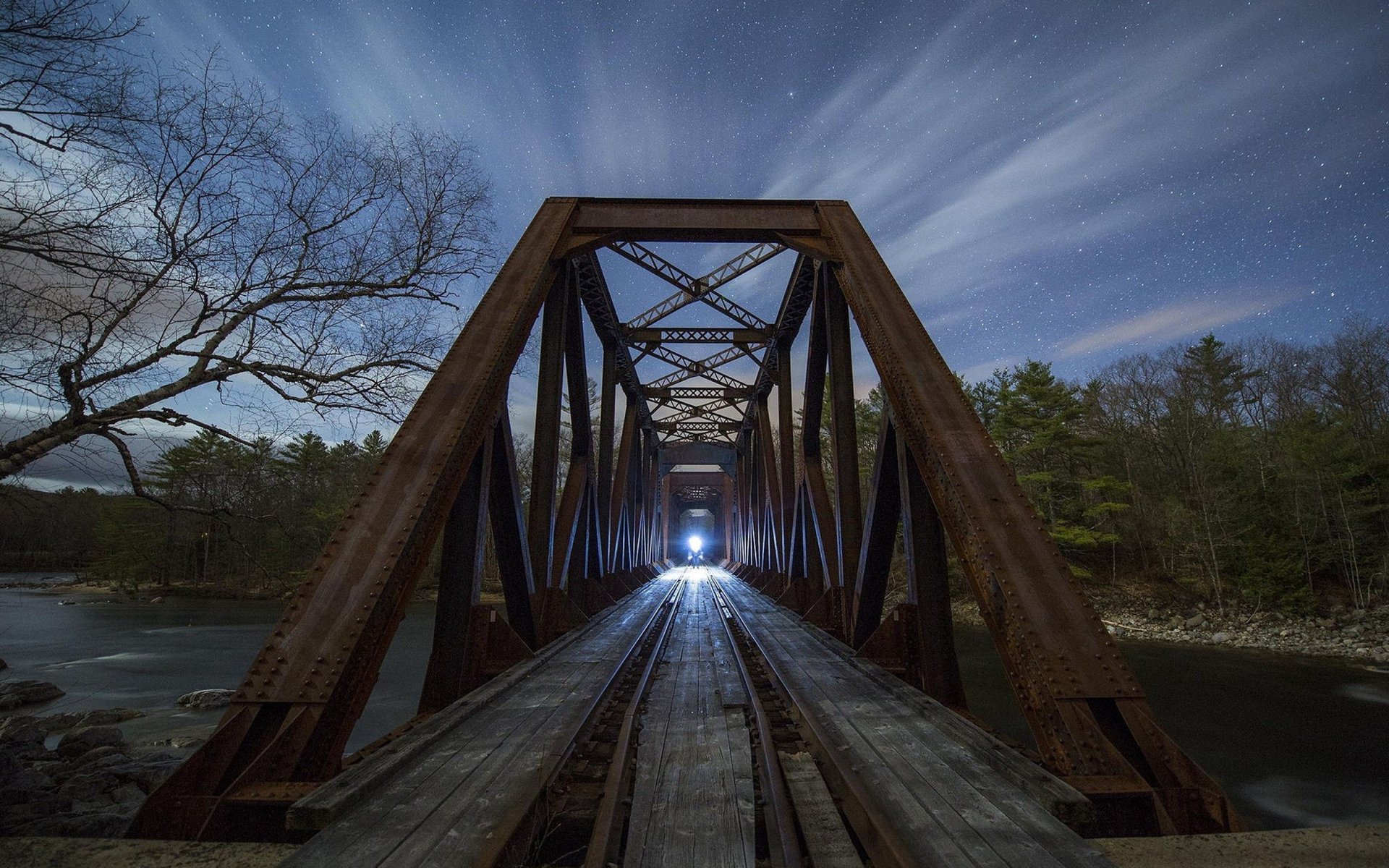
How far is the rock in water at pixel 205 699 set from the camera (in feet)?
40.7

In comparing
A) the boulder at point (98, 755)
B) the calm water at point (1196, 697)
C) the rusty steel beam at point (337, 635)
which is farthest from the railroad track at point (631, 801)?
the calm water at point (1196, 697)

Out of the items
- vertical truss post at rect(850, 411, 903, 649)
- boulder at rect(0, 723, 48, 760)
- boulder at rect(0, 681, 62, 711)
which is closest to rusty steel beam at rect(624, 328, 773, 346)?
vertical truss post at rect(850, 411, 903, 649)

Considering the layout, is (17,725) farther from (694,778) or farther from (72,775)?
(694,778)

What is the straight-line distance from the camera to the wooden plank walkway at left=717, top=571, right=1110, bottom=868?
82.0 inches

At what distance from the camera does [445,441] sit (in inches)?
157

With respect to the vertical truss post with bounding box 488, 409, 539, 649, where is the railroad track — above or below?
below

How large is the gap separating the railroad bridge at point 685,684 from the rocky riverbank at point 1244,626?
638 inches

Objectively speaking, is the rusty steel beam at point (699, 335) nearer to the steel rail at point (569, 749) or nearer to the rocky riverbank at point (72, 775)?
the steel rail at point (569, 749)

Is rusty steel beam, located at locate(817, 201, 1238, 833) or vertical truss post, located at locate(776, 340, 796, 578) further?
vertical truss post, located at locate(776, 340, 796, 578)

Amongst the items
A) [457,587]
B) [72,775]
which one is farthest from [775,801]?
[72,775]

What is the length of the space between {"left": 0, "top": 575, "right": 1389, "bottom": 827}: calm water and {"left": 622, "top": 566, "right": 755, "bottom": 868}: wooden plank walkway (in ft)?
26.3

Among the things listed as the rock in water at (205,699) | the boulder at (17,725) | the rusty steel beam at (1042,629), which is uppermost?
the rusty steel beam at (1042,629)

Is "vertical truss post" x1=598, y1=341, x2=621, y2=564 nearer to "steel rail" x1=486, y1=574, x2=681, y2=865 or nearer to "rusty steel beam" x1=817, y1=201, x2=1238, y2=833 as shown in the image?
"steel rail" x1=486, y1=574, x2=681, y2=865

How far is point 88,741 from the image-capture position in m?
8.43
